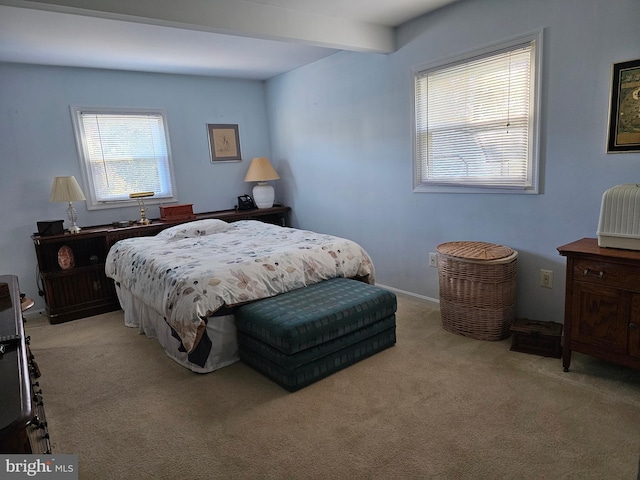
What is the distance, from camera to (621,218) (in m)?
2.12


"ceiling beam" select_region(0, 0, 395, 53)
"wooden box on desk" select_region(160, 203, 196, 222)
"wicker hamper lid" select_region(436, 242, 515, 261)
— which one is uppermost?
"ceiling beam" select_region(0, 0, 395, 53)

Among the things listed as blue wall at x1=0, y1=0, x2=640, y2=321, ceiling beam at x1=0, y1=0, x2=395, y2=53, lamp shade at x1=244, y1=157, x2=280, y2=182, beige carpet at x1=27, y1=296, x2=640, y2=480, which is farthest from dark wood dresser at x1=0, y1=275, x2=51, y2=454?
lamp shade at x1=244, y1=157, x2=280, y2=182

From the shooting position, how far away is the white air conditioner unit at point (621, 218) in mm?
2074

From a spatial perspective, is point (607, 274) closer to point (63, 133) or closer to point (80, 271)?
point (80, 271)

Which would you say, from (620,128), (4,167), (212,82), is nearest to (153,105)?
(212,82)

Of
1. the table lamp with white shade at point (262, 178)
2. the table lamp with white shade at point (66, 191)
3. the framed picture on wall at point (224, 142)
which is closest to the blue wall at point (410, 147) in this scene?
the table lamp with white shade at point (262, 178)

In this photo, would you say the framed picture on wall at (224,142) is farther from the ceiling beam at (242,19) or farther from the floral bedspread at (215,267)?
the ceiling beam at (242,19)

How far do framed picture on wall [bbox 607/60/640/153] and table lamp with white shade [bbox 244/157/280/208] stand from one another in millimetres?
3500

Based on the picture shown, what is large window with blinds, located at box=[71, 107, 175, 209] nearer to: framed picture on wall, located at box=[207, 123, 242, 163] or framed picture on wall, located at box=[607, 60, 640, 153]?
framed picture on wall, located at box=[207, 123, 242, 163]

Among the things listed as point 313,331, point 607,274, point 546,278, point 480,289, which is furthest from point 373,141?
point 607,274

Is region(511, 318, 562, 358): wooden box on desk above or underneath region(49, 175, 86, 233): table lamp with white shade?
underneath

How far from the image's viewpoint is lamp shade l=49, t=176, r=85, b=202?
12.2 feet

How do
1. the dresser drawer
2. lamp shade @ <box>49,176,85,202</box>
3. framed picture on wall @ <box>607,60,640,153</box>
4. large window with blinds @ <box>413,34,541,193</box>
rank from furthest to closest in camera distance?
lamp shade @ <box>49,176,85,202</box> → large window with blinds @ <box>413,34,541,193</box> → framed picture on wall @ <box>607,60,640,153</box> → the dresser drawer

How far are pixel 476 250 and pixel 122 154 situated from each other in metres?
3.72
